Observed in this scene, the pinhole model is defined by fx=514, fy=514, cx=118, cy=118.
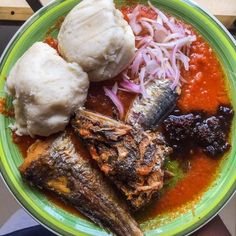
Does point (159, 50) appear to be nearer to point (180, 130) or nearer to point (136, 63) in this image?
point (136, 63)

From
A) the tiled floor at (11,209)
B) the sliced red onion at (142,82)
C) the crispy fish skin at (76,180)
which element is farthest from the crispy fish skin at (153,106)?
the tiled floor at (11,209)

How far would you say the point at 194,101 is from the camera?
2.17 metres

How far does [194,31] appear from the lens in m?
2.21

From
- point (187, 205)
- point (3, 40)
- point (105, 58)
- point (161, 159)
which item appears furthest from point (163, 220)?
point (3, 40)

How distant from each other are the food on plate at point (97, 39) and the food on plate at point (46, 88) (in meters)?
0.05

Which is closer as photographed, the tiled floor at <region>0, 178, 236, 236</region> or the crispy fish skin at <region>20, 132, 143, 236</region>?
the crispy fish skin at <region>20, 132, 143, 236</region>

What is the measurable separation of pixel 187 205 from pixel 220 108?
429 mm

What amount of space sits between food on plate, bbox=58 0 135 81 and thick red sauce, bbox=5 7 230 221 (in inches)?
5.1

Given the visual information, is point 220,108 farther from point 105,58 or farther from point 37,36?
point 37,36

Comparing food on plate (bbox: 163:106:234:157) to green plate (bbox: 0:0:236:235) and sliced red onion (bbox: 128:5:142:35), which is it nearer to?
green plate (bbox: 0:0:236:235)

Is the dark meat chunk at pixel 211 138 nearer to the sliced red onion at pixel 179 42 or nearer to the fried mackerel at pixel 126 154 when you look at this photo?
the fried mackerel at pixel 126 154

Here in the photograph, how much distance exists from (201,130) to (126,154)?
0.36 metres

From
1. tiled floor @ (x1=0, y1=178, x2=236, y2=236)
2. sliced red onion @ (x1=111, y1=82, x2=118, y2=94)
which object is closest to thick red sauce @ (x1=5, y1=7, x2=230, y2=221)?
sliced red onion @ (x1=111, y1=82, x2=118, y2=94)

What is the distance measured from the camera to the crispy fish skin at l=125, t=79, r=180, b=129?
2102mm
